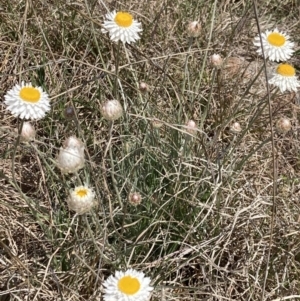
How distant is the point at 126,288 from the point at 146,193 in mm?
560

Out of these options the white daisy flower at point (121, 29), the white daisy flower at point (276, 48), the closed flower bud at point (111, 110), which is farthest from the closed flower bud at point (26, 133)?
the white daisy flower at point (276, 48)

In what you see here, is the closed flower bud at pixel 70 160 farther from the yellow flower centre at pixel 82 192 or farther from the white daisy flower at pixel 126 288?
the white daisy flower at pixel 126 288

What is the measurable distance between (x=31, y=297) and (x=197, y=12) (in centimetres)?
141

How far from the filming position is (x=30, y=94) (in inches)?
55.5

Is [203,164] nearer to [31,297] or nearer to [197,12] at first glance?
[31,297]

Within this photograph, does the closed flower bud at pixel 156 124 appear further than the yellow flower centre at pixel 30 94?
Yes

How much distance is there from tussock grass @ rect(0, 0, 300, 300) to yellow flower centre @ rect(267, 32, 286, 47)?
119mm

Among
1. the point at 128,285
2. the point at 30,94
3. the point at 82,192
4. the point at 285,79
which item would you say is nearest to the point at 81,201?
the point at 82,192

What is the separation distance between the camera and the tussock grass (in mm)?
1616

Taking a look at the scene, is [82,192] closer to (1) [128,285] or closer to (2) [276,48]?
(1) [128,285]

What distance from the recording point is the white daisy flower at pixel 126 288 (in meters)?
1.24

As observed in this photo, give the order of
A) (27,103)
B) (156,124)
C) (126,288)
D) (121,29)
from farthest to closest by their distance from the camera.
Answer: (156,124)
(121,29)
(27,103)
(126,288)

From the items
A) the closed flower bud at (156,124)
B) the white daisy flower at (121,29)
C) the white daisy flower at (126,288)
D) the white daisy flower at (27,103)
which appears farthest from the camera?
the closed flower bud at (156,124)

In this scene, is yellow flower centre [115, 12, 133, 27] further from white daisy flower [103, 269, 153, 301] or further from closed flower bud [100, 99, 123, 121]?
white daisy flower [103, 269, 153, 301]
